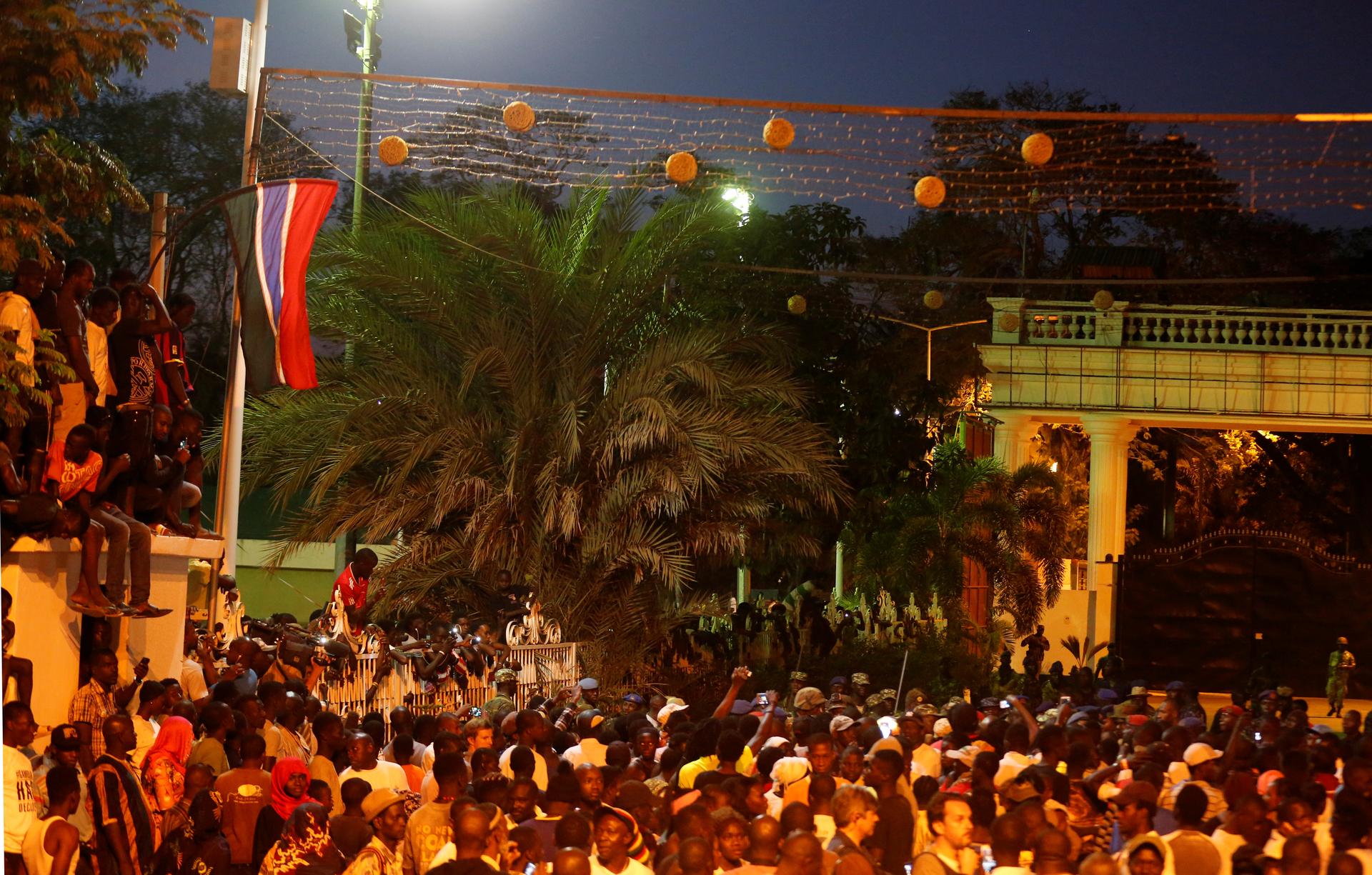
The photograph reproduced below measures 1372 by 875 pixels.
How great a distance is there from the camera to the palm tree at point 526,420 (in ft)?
56.9

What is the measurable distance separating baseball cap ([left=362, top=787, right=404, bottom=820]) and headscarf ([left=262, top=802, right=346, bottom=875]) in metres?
0.27

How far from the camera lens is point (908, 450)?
Result: 828 inches

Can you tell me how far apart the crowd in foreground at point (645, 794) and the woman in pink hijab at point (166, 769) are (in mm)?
11

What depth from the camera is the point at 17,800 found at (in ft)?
23.5

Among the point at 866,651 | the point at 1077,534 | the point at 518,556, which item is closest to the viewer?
the point at 518,556

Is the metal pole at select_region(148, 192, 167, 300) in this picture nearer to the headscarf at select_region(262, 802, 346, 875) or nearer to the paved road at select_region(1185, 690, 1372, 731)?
the headscarf at select_region(262, 802, 346, 875)

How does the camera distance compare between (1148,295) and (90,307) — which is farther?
(1148,295)

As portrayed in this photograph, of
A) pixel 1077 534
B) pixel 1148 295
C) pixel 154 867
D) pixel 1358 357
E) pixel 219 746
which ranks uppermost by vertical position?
pixel 1148 295

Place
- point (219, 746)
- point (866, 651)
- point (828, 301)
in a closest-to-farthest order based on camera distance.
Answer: point (219, 746)
point (866, 651)
point (828, 301)

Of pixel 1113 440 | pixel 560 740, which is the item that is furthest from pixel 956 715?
pixel 1113 440

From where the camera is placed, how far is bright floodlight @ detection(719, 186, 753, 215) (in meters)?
19.4

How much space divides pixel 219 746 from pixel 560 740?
6.71 ft

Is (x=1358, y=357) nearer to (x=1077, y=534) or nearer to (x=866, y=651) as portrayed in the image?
(x=1077, y=534)

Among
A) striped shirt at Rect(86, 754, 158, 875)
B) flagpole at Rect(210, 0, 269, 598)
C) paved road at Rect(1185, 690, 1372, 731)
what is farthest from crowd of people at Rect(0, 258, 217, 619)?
paved road at Rect(1185, 690, 1372, 731)
